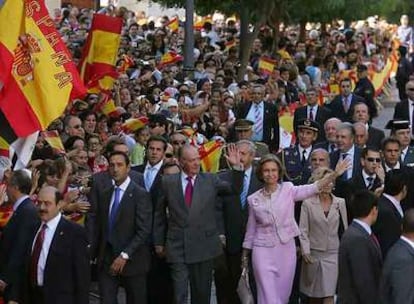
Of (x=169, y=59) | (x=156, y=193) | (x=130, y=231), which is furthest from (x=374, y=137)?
(x=169, y=59)

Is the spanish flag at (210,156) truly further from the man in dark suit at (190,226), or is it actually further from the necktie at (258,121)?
the necktie at (258,121)

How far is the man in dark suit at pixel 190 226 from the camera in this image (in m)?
12.6

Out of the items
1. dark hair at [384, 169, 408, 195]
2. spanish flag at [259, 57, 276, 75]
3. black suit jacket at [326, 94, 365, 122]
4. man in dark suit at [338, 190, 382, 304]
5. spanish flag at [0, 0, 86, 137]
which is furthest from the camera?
spanish flag at [259, 57, 276, 75]

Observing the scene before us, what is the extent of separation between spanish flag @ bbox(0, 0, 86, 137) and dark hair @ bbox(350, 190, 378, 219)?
3.14 metres

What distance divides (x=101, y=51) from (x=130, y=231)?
15.1 feet

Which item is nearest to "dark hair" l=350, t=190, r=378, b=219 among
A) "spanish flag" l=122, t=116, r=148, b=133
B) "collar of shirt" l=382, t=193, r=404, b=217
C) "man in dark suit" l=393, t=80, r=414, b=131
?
"collar of shirt" l=382, t=193, r=404, b=217

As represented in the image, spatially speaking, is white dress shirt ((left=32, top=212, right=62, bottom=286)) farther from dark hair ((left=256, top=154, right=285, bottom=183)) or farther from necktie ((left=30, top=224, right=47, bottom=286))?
dark hair ((left=256, top=154, right=285, bottom=183))

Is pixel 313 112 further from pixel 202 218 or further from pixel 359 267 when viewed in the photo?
pixel 359 267

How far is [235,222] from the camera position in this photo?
42.8 feet

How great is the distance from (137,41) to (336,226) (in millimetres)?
16728

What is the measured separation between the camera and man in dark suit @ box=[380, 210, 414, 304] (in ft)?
31.3

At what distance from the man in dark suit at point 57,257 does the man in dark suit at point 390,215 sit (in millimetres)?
2505

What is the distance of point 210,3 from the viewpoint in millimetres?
28203

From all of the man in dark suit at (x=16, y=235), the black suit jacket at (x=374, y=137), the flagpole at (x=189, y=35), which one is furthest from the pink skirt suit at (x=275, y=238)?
the flagpole at (x=189, y=35)
